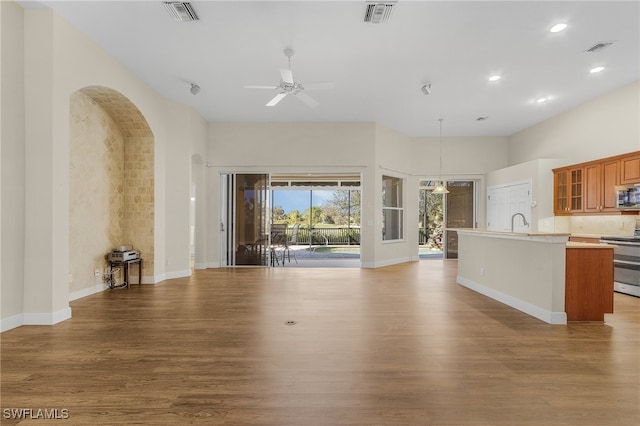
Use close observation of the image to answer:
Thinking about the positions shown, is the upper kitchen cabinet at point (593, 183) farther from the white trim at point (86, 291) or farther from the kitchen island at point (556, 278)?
the white trim at point (86, 291)

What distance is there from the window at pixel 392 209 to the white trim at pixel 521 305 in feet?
9.27

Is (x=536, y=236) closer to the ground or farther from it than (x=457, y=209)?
closer to the ground

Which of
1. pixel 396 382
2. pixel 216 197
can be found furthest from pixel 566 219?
pixel 216 197

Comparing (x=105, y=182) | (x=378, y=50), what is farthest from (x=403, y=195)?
(x=105, y=182)

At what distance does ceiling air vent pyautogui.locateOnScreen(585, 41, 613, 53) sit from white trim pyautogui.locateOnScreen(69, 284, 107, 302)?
311 inches

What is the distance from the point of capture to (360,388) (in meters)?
2.06

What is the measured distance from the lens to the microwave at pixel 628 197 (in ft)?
15.9

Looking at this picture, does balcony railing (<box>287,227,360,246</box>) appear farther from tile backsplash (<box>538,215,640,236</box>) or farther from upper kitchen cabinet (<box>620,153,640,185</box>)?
upper kitchen cabinet (<box>620,153,640,185</box>)

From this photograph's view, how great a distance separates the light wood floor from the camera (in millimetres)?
1826

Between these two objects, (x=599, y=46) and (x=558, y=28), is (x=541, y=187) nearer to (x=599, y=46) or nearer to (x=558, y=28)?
(x=599, y=46)

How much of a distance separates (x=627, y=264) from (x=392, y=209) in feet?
14.6

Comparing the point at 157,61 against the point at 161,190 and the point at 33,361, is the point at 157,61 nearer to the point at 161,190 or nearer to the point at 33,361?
the point at 161,190

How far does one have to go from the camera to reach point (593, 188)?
5656 mm

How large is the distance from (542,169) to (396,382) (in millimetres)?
6706
